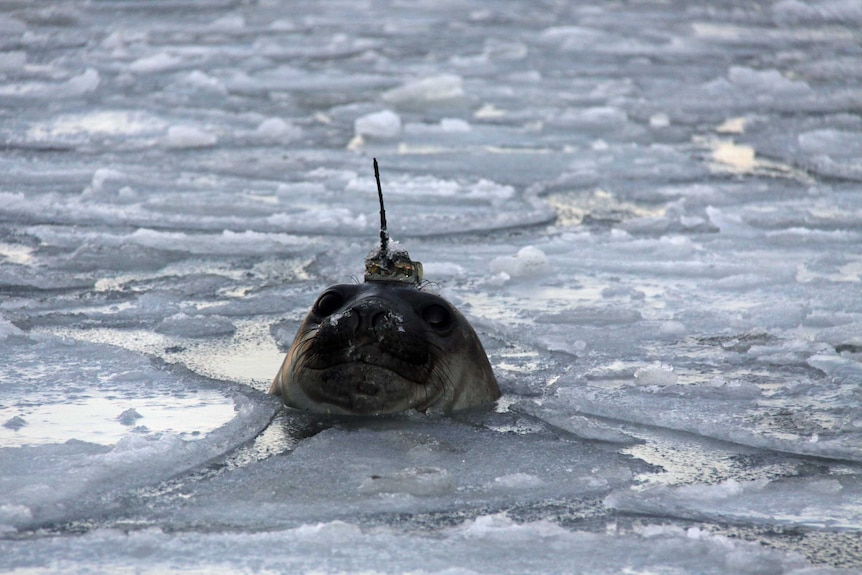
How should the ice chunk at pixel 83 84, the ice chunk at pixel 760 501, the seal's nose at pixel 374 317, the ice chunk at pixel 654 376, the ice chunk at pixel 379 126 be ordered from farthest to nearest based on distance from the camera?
1. the ice chunk at pixel 83 84
2. the ice chunk at pixel 379 126
3. the ice chunk at pixel 654 376
4. the seal's nose at pixel 374 317
5. the ice chunk at pixel 760 501

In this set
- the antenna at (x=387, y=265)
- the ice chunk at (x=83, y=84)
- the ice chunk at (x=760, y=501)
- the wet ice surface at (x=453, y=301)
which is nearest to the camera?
the wet ice surface at (x=453, y=301)

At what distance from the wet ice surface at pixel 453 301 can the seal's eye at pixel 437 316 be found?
318 mm

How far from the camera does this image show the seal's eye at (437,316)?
4.43 meters

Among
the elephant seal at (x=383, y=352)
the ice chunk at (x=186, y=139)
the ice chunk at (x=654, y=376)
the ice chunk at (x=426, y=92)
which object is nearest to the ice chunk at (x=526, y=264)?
the ice chunk at (x=654, y=376)

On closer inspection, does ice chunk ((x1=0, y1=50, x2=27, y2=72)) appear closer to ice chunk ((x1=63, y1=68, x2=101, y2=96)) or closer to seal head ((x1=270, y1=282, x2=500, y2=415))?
ice chunk ((x1=63, y1=68, x2=101, y2=96))

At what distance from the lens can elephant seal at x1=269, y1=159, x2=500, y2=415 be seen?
4289mm

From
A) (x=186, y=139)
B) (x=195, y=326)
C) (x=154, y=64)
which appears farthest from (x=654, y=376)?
(x=154, y=64)

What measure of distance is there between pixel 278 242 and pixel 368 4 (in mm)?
14825

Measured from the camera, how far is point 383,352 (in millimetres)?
4281

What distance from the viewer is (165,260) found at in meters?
6.71

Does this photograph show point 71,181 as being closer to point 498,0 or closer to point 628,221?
point 628,221

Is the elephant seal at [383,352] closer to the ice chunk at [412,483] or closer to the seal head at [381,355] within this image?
the seal head at [381,355]

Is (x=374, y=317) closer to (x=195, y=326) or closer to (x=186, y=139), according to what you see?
(x=195, y=326)

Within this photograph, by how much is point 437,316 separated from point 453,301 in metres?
1.62
